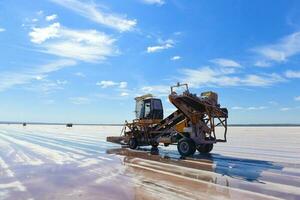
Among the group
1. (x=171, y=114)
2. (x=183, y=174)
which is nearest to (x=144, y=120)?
(x=171, y=114)

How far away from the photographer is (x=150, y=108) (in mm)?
21672

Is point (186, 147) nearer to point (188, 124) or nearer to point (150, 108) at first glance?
point (188, 124)

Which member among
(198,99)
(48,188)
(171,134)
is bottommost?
(48,188)

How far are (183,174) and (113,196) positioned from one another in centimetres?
359

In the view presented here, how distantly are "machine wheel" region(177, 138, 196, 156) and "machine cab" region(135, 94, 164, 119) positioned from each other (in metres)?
4.00

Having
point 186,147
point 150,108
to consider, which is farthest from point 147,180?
point 150,108

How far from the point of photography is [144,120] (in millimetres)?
21656

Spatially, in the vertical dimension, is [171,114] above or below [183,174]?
above

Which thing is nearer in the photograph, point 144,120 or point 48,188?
point 48,188

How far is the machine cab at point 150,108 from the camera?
2161 cm

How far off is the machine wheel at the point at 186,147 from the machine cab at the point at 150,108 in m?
4.00

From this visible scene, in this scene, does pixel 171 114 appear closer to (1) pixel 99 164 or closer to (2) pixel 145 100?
(2) pixel 145 100

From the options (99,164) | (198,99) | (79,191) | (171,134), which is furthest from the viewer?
(171,134)

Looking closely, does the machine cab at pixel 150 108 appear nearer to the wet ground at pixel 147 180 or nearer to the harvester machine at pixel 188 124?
the harvester machine at pixel 188 124
